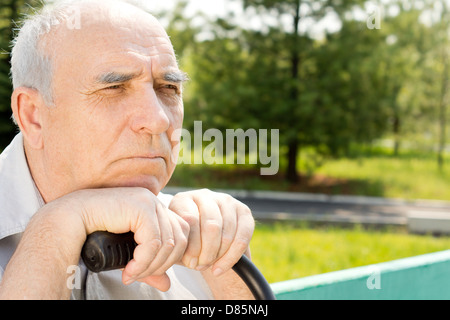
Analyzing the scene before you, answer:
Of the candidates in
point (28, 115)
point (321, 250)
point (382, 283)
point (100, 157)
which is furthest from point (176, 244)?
point (321, 250)

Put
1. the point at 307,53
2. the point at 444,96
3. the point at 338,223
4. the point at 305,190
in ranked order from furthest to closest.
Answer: the point at 444,96
the point at 305,190
the point at 307,53
the point at 338,223

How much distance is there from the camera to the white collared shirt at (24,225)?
1204 mm

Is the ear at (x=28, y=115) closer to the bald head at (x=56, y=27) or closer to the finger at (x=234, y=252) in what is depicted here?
the bald head at (x=56, y=27)

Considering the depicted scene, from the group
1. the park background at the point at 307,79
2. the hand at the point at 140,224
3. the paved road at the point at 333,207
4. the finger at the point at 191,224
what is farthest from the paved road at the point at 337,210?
the hand at the point at 140,224

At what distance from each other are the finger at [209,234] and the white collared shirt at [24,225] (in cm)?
28

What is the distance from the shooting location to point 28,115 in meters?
1.30

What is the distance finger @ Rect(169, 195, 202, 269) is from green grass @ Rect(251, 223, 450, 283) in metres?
4.62

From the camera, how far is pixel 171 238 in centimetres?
102

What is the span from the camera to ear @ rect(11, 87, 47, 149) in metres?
1.28

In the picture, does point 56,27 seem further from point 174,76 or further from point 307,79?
point 307,79

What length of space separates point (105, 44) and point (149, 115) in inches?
7.4

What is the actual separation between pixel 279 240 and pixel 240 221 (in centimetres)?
657
